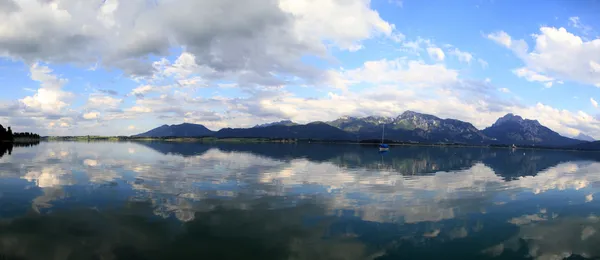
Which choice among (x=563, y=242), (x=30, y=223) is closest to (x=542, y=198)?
(x=563, y=242)

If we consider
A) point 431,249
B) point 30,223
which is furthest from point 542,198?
point 30,223

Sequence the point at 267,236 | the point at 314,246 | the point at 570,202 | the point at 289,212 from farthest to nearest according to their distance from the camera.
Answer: the point at 570,202
the point at 289,212
the point at 267,236
the point at 314,246

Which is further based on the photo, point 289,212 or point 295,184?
point 295,184

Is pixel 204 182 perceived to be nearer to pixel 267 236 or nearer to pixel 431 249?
pixel 267 236

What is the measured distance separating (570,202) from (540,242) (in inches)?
1162

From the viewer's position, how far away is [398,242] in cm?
2848

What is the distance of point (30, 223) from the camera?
30.7 metres

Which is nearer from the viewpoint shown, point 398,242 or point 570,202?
point 398,242


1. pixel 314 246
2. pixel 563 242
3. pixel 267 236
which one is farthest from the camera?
pixel 563 242

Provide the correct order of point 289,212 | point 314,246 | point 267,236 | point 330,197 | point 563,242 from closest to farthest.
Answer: point 314,246 < point 267,236 < point 563,242 < point 289,212 < point 330,197

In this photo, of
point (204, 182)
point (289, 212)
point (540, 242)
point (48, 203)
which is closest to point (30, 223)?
point (48, 203)

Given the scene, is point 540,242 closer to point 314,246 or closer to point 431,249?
point 431,249

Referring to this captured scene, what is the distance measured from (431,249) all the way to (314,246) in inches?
357

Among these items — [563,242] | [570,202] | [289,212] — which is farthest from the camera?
[570,202]
